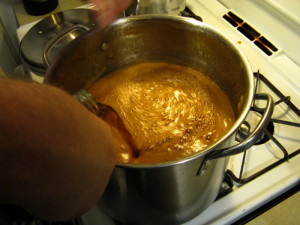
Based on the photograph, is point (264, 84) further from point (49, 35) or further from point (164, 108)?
point (49, 35)

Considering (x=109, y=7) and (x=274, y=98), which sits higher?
(x=109, y=7)

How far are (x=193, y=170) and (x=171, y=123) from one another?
28 centimetres

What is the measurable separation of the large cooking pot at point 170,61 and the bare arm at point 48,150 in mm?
105

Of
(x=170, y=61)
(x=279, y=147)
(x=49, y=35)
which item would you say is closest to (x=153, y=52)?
(x=170, y=61)

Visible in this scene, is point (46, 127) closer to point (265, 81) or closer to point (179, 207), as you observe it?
point (179, 207)

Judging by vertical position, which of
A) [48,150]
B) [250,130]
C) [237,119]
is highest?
[48,150]

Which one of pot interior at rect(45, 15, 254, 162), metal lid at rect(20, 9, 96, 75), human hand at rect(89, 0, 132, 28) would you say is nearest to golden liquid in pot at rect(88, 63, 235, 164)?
pot interior at rect(45, 15, 254, 162)

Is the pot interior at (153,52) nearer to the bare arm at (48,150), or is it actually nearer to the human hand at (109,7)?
the human hand at (109,7)

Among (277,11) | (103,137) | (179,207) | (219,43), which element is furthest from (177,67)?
(103,137)

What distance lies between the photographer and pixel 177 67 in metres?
0.88

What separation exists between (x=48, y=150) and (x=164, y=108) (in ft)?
1.72

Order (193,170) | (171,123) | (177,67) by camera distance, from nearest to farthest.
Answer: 1. (193,170)
2. (171,123)
3. (177,67)

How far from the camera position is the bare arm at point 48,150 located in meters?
0.25

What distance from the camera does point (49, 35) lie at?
0.87m
